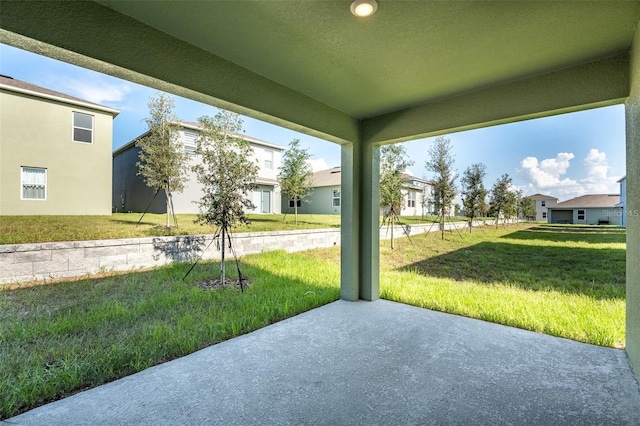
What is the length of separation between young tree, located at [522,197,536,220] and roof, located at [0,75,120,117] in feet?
31.8

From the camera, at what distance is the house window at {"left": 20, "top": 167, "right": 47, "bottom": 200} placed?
3393 mm

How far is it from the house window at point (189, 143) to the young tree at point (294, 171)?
9.24 feet

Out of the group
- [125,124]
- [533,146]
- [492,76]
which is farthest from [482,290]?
[125,124]

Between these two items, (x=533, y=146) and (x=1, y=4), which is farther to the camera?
(x=533, y=146)

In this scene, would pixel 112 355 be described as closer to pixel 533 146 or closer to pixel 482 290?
pixel 482 290

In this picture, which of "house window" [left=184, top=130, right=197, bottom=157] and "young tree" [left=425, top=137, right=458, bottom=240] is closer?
"house window" [left=184, top=130, right=197, bottom=157]

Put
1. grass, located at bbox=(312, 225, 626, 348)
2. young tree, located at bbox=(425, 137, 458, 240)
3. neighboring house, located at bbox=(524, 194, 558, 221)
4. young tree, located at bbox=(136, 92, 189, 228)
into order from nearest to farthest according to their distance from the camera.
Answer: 1. grass, located at bbox=(312, 225, 626, 348)
2. young tree, located at bbox=(136, 92, 189, 228)
3. neighboring house, located at bbox=(524, 194, 558, 221)
4. young tree, located at bbox=(425, 137, 458, 240)

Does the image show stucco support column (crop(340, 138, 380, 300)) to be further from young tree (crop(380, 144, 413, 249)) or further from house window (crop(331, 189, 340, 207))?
house window (crop(331, 189, 340, 207))

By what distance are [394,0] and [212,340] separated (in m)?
3.06

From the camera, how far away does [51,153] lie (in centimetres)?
375

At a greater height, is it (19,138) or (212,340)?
(19,138)

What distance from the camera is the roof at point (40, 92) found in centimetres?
351

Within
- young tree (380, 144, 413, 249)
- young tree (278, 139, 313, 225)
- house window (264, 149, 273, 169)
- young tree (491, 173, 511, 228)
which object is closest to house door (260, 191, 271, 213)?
young tree (278, 139, 313, 225)

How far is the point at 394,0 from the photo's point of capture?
1611mm
